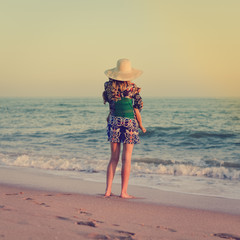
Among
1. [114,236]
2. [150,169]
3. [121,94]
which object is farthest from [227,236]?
[150,169]

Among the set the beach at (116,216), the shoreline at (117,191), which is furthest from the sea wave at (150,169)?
the beach at (116,216)

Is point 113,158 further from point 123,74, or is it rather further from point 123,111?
point 123,74

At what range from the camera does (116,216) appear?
365 centimetres

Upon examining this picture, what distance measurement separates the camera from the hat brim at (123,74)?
14.5 feet

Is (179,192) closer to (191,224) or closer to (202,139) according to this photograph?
(191,224)

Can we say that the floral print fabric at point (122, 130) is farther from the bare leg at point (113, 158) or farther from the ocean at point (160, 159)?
the ocean at point (160, 159)

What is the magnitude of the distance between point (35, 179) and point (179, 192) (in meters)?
2.41

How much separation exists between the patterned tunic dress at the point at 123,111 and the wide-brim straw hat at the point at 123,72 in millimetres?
Answer: 103

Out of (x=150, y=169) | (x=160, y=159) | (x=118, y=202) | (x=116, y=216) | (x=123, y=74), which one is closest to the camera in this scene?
(x=116, y=216)

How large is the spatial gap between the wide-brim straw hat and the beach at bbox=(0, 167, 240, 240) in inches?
55.7

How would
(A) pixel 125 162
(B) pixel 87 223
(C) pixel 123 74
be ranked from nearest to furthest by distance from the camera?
1. (B) pixel 87 223
2. (C) pixel 123 74
3. (A) pixel 125 162

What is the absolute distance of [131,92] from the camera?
4.50m

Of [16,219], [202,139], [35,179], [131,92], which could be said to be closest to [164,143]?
[202,139]

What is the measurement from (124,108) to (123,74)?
1.30ft
